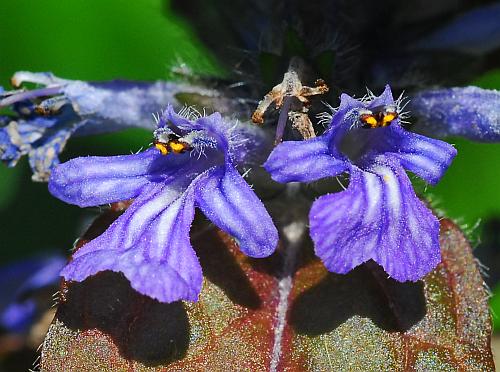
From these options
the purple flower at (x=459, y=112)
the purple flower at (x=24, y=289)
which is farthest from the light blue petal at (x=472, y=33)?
the purple flower at (x=24, y=289)

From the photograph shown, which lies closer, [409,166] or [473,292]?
[409,166]

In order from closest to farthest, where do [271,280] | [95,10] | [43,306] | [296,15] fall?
[271,280] < [296,15] < [43,306] < [95,10]

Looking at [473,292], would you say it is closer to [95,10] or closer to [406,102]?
[406,102]

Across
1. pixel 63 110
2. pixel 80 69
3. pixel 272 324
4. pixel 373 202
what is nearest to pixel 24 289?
pixel 80 69

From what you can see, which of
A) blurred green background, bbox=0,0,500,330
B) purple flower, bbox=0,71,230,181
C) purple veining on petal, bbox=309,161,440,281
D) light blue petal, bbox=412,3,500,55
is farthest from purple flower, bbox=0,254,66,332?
purple veining on petal, bbox=309,161,440,281

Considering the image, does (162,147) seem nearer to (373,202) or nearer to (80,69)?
(373,202)

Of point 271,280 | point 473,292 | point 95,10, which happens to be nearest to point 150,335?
point 271,280

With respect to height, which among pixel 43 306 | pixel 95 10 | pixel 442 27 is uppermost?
pixel 442 27

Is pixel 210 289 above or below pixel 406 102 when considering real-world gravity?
below
